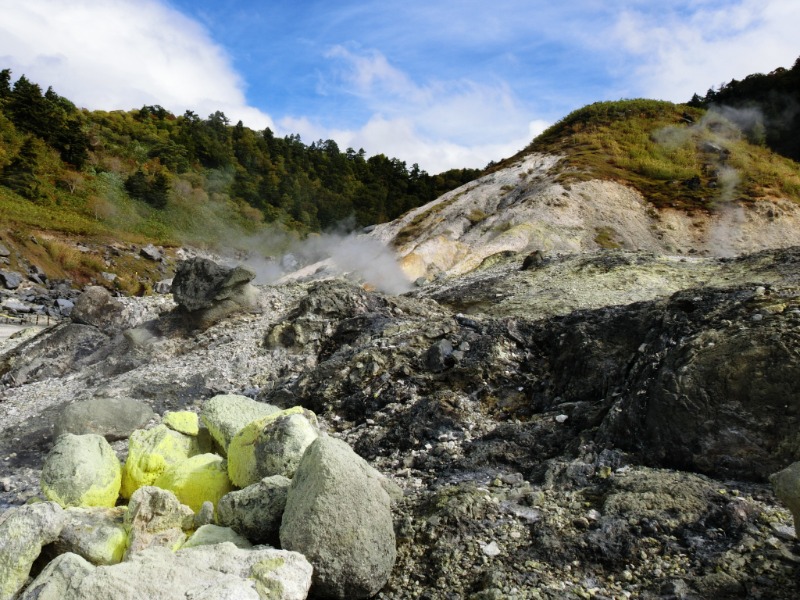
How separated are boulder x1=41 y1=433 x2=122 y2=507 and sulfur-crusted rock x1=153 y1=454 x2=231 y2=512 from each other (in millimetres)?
548

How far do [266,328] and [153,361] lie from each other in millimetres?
2501

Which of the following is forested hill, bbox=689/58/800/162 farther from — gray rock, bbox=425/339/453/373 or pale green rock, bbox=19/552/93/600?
pale green rock, bbox=19/552/93/600

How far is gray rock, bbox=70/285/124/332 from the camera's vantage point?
15.9 metres

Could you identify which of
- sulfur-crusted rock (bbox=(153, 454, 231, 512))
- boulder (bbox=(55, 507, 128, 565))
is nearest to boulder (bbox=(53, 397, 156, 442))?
sulfur-crusted rock (bbox=(153, 454, 231, 512))

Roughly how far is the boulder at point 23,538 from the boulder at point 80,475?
1.06 meters

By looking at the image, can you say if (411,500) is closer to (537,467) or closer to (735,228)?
(537,467)

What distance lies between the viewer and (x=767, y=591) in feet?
14.4

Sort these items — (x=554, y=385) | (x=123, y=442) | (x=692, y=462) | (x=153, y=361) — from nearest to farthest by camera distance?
1. (x=692, y=462)
2. (x=554, y=385)
3. (x=123, y=442)
4. (x=153, y=361)

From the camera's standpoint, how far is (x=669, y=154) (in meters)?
34.7

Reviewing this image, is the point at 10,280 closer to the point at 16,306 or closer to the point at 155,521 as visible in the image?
the point at 16,306

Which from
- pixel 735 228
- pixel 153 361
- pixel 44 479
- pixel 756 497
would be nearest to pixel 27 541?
pixel 44 479

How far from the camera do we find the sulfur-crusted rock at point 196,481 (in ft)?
21.4

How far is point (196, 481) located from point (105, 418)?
13.8 ft

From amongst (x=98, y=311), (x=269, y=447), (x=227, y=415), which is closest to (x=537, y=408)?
(x=269, y=447)
